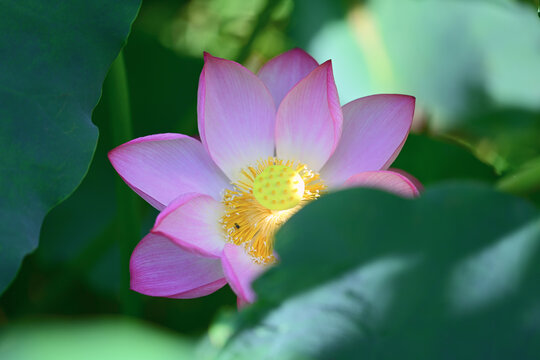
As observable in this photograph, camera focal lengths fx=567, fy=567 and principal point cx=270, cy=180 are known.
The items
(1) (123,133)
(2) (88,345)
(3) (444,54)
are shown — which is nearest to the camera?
(2) (88,345)

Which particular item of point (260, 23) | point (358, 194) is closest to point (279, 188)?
point (358, 194)

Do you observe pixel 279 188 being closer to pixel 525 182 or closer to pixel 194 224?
pixel 194 224

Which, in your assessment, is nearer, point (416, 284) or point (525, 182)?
point (416, 284)

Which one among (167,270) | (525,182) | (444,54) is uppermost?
(444,54)

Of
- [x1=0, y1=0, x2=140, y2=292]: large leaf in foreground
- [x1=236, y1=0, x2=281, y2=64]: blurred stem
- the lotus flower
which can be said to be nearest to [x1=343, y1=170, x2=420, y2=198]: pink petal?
the lotus flower

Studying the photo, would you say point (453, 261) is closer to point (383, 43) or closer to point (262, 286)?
point (262, 286)

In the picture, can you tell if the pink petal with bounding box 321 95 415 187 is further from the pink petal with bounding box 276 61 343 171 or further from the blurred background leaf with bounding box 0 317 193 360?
the blurred background leaf with bounding box 0 317 193 360

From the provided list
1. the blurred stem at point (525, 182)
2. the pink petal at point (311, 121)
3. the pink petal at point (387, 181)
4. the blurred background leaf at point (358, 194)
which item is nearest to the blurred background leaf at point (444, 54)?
the blurred background leaf at point (358, 194)

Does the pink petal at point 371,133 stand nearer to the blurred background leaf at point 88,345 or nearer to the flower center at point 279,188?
the flower center at point 279,188
